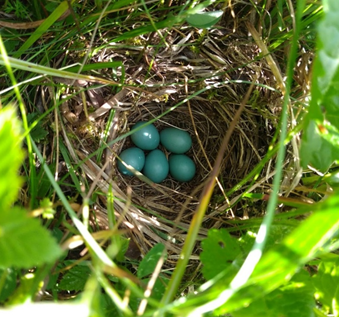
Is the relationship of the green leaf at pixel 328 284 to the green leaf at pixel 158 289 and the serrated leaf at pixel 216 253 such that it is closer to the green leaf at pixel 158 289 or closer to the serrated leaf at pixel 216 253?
the serrated leaf at pixel 216 253

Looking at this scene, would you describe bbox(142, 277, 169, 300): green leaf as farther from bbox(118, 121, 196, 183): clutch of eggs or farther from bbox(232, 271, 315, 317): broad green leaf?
bbox(118, 121, 196, 183): clutch of eggs

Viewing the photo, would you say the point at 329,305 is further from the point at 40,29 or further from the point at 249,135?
the point at 40,29

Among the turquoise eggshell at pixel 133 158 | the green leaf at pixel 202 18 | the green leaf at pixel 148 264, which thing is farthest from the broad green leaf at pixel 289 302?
the turquoise eggshell at pixel 133 158

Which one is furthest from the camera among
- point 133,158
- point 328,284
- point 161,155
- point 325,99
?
point 161,155

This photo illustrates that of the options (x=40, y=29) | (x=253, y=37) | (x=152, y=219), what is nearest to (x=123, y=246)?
(x=152, y=219)

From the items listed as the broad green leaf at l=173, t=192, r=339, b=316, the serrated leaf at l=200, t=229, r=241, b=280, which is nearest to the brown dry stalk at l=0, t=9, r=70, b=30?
the serrated leaf at l=200, t=229, r=241, b=280

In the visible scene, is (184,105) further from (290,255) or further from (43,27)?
(290,255)

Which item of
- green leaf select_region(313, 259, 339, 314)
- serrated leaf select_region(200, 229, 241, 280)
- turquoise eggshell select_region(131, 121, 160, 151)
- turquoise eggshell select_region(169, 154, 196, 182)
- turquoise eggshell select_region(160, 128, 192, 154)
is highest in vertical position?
serrated leaf select_region(200, 229, 241, 280)

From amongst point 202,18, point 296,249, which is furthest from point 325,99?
point 202,18
